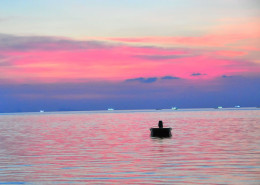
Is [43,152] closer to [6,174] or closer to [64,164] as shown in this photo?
[64,164]

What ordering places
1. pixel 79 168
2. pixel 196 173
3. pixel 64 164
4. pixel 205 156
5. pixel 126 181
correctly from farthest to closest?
pixel 205 156
pixel 64 164
pixel 79 168
pixel 196 173
pixel 126 181

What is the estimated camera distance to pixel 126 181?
2606 centimetres

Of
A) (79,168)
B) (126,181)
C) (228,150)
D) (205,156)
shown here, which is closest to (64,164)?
(79,168)

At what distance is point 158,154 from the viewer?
136 ft

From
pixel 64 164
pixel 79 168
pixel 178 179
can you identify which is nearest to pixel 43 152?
pixel 64 164

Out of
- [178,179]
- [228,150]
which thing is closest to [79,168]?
[178,179]

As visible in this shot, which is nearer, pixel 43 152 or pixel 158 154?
pixel 158 154

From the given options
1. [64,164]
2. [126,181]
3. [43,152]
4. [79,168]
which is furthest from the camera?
[43,152]

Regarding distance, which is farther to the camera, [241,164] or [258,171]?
[241,164]

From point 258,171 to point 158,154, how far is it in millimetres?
13664

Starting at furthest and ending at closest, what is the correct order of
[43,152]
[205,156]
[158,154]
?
[43,152], [158,154], [205,156]

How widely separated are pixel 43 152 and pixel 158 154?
11.8m

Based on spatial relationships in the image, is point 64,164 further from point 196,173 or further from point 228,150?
point 228,150

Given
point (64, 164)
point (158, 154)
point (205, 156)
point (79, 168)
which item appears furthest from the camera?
point (158, 154)
